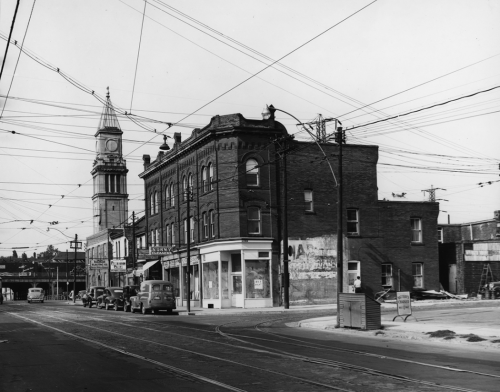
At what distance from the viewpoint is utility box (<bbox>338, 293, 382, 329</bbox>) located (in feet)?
75.0

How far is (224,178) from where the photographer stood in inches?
1786

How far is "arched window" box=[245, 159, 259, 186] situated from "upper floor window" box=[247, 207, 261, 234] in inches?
68.3

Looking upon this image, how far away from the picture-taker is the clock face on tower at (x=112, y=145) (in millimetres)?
110119

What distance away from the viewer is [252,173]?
45344 millimetres

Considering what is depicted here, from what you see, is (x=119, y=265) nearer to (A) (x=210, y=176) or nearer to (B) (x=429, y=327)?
(A) (x=210, y=176)

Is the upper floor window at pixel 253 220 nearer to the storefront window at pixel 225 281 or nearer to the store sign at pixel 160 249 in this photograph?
the storefront window at pixel 225 281

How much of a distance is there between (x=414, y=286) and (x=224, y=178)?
624 inches

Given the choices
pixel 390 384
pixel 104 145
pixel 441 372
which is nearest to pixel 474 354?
pixel 441 372

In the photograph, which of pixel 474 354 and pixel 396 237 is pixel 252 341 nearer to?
pixel 474 354

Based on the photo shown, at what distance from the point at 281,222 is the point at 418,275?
1123 cm

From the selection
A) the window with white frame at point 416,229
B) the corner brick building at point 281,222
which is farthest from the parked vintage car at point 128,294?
the window with white frame at point 416,229

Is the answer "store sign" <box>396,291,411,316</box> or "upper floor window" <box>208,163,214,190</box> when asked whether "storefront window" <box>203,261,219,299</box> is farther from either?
"store sign" <box>396,291,411,316</box>

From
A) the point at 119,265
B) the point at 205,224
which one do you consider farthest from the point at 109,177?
the point at 205,224

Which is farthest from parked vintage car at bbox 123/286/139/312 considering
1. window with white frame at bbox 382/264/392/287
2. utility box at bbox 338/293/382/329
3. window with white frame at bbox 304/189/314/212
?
utility box at bbox 338/293/382/329
